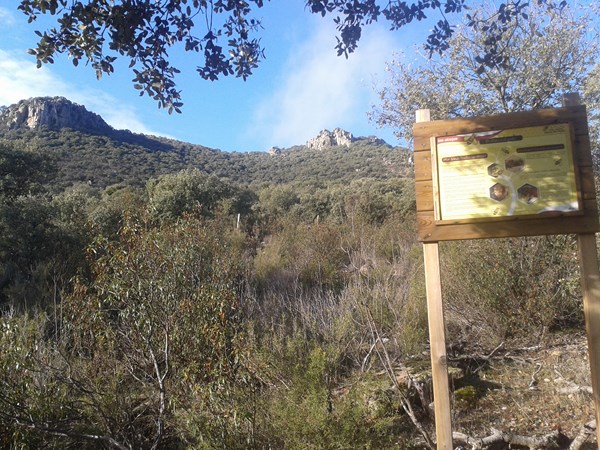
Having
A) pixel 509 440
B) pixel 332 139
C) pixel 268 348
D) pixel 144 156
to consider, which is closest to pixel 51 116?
pixel 144 156

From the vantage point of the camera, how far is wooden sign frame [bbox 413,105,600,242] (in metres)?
2.52

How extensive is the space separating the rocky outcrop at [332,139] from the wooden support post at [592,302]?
46.1 metres

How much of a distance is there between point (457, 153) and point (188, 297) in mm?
2504

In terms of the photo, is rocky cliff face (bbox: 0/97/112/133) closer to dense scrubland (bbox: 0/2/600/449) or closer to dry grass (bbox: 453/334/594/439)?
dense scrubland (bbox: 0/2/600/449)

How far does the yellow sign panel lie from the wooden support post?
208 mm

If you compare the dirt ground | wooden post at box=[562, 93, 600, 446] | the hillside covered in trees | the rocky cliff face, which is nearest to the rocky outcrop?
the rocky cliff face

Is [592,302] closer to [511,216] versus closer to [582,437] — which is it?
[511,216]

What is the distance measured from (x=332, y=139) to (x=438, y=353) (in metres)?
48.6

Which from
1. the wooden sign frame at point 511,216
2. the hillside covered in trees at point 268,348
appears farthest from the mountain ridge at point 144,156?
the wooden sign frame at point 511,216

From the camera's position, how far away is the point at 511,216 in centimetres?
256

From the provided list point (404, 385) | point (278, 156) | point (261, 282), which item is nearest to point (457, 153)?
point (404, 385)

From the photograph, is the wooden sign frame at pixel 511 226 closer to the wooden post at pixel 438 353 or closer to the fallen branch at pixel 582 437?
the wooden post at pixel 438 353

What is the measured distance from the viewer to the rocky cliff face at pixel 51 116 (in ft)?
119

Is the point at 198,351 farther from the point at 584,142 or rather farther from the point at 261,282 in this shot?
the point at 261,282
